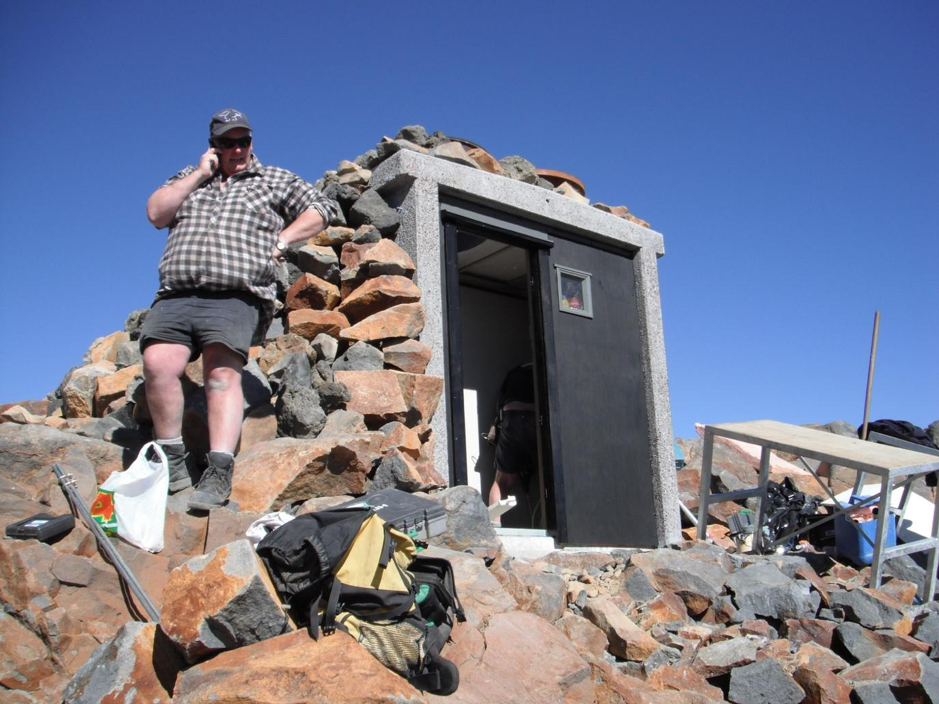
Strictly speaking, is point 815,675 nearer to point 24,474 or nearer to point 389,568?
point 389,568

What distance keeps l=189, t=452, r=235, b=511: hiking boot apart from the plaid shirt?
2.79 ft

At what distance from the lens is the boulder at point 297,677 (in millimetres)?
2418

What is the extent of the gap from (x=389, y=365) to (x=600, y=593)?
1.95m

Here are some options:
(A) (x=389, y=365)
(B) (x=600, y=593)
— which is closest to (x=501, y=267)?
(A) (x=389, y=365)

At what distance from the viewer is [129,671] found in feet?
8.64

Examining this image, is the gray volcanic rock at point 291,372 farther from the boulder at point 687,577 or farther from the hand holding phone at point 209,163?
the boulder at point 687,577

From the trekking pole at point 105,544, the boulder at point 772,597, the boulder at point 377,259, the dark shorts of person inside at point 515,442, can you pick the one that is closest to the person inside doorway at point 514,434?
the dark shorts of person inside at point 515,442

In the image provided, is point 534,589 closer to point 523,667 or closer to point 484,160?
point 523,667

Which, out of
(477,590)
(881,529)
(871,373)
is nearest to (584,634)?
(477,590)

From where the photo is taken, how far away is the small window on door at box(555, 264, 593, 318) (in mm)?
6555

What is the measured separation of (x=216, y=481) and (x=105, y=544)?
2.12ft

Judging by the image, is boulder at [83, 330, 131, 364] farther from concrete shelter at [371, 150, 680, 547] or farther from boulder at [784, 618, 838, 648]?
boulder at [784, 618, 838, 648]

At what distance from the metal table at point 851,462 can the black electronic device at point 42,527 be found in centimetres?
453

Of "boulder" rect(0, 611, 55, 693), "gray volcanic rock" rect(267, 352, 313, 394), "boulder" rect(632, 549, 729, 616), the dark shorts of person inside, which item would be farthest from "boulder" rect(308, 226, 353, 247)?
"boulder" rect(0, 611, 55, 693)
